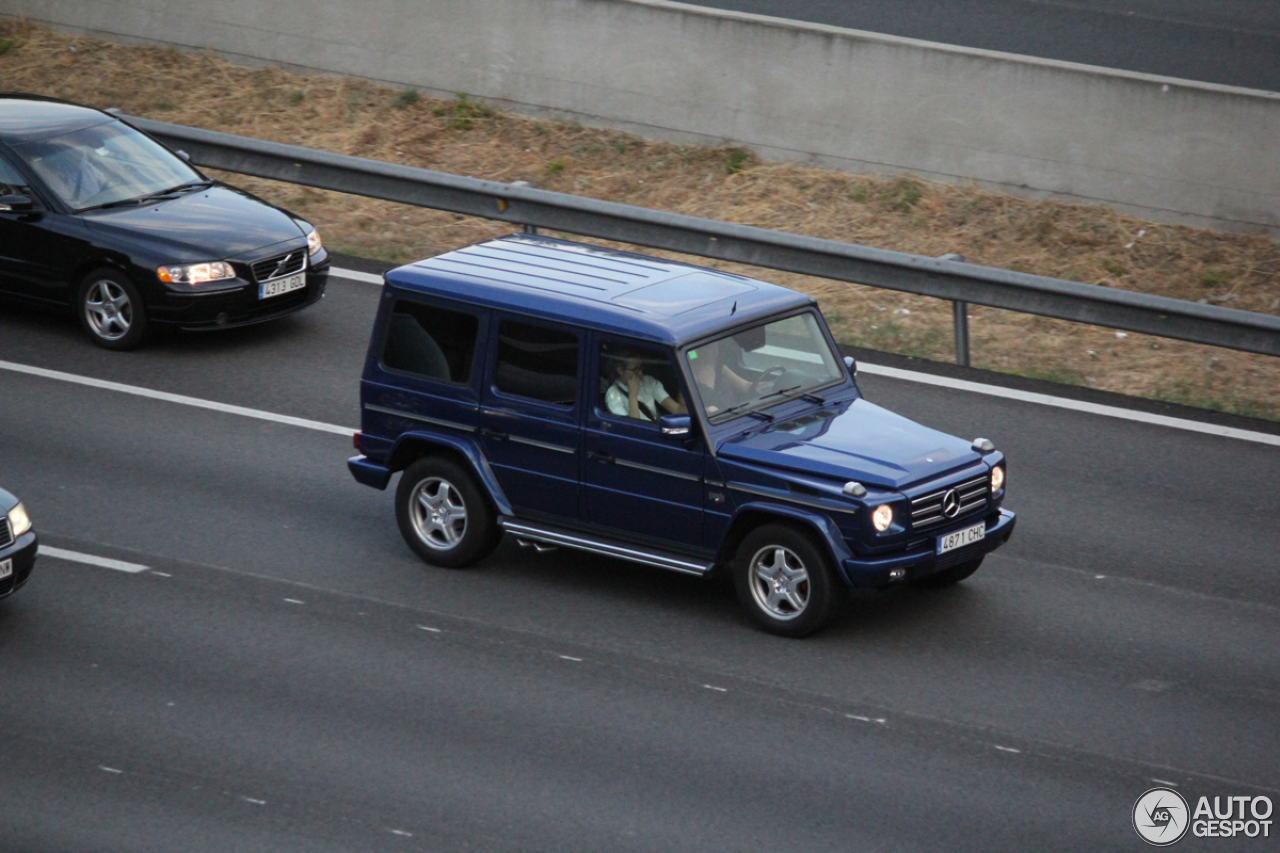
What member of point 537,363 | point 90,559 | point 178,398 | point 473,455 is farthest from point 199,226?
point 537,363

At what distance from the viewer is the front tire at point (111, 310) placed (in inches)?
521

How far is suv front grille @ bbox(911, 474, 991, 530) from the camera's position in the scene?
8500mm

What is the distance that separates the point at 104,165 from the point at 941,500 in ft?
28.1

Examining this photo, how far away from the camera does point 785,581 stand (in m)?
8.77

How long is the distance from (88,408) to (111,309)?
144cm

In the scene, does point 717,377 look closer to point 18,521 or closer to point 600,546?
point 600,546

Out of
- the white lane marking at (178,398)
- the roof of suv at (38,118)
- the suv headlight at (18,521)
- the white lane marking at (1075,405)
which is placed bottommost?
the white lane marking at (178,398)

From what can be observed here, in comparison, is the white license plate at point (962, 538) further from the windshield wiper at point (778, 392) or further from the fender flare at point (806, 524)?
the windshield wiper at point (778, 392)

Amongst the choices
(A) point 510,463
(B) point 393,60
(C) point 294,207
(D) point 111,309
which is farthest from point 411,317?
(B) point 393,60

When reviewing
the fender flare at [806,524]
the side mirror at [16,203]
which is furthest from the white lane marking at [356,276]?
the fender flare at [806,524]

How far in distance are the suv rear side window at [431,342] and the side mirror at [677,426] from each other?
4.38 ft

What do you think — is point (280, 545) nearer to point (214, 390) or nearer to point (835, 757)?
point (214, 390)

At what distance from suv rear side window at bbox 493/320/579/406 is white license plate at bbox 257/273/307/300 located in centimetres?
457

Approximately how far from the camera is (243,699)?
8.27 m
